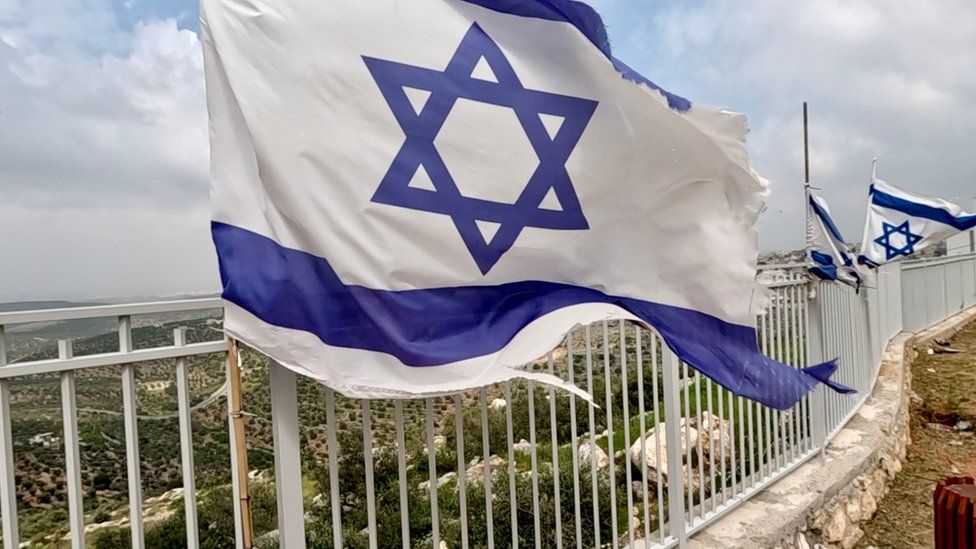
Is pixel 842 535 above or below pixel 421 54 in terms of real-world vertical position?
below

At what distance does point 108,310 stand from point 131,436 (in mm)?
377

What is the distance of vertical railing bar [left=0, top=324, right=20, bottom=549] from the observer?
1.34m

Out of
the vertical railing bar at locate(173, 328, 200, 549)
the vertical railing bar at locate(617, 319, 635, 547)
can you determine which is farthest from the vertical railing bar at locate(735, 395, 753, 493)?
the vertical railing bar at locate(173, 328, 200, 549)

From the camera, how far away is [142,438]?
5.35ft

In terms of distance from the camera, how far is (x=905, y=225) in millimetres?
6469

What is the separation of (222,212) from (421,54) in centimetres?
84

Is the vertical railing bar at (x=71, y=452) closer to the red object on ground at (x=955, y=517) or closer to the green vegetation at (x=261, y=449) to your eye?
the green vegetation at (x=261, y=449)

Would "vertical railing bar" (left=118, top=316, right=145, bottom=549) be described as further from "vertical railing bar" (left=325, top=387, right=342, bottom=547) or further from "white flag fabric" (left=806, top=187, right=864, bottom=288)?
"white flag fabric" (left=806, top=187, right=864, bottom=288)

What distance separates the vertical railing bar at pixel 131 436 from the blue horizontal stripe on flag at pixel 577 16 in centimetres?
162

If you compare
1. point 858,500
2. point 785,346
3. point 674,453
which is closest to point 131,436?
point 674,453

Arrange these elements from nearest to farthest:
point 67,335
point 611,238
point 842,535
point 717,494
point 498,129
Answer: point 67,335 → point 498,129 → point 611,238 → point 717,494 → point 842,535

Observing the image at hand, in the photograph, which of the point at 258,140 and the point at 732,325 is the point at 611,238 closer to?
the point at 732,325

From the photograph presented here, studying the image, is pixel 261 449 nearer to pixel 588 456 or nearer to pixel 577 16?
pixel 577 16

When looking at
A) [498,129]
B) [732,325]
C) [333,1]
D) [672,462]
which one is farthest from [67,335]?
[672,462]
